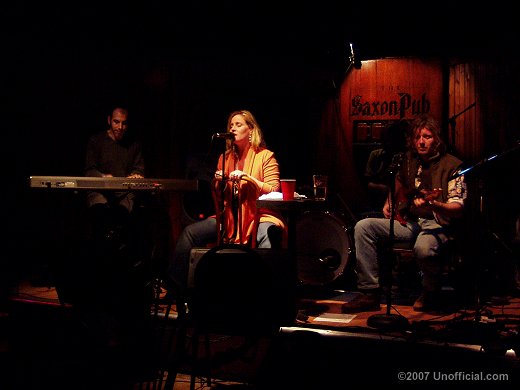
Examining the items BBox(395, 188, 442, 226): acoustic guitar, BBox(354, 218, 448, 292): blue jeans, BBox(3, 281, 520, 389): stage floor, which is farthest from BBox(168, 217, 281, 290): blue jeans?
BBox(395, 188, 442, 226): acoustic guitar

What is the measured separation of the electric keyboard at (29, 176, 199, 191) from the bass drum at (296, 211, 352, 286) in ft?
4.50

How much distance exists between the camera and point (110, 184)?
15.9 feet

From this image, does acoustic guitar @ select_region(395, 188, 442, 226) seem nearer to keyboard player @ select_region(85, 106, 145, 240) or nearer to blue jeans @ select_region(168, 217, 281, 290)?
blue jeans @ select_region(168, 217, 281, 290)

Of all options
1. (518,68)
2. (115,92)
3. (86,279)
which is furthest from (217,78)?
(86,279)

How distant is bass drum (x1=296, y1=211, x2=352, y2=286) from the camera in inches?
217

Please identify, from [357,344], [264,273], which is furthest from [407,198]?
[264,273]

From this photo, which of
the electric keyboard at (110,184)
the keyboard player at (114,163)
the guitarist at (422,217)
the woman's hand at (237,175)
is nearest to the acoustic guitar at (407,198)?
the guitarist at (422,217)

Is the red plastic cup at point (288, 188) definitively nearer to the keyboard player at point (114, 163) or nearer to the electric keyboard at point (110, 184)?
the electric keyboard at point (110, 184)

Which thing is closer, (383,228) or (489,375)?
(489,375)

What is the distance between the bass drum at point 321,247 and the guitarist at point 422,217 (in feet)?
1.50

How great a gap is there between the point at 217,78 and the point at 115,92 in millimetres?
1259

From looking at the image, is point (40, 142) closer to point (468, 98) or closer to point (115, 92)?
point (115, 92)

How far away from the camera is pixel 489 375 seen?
2988 mm

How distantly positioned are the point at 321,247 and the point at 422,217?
1041mm
